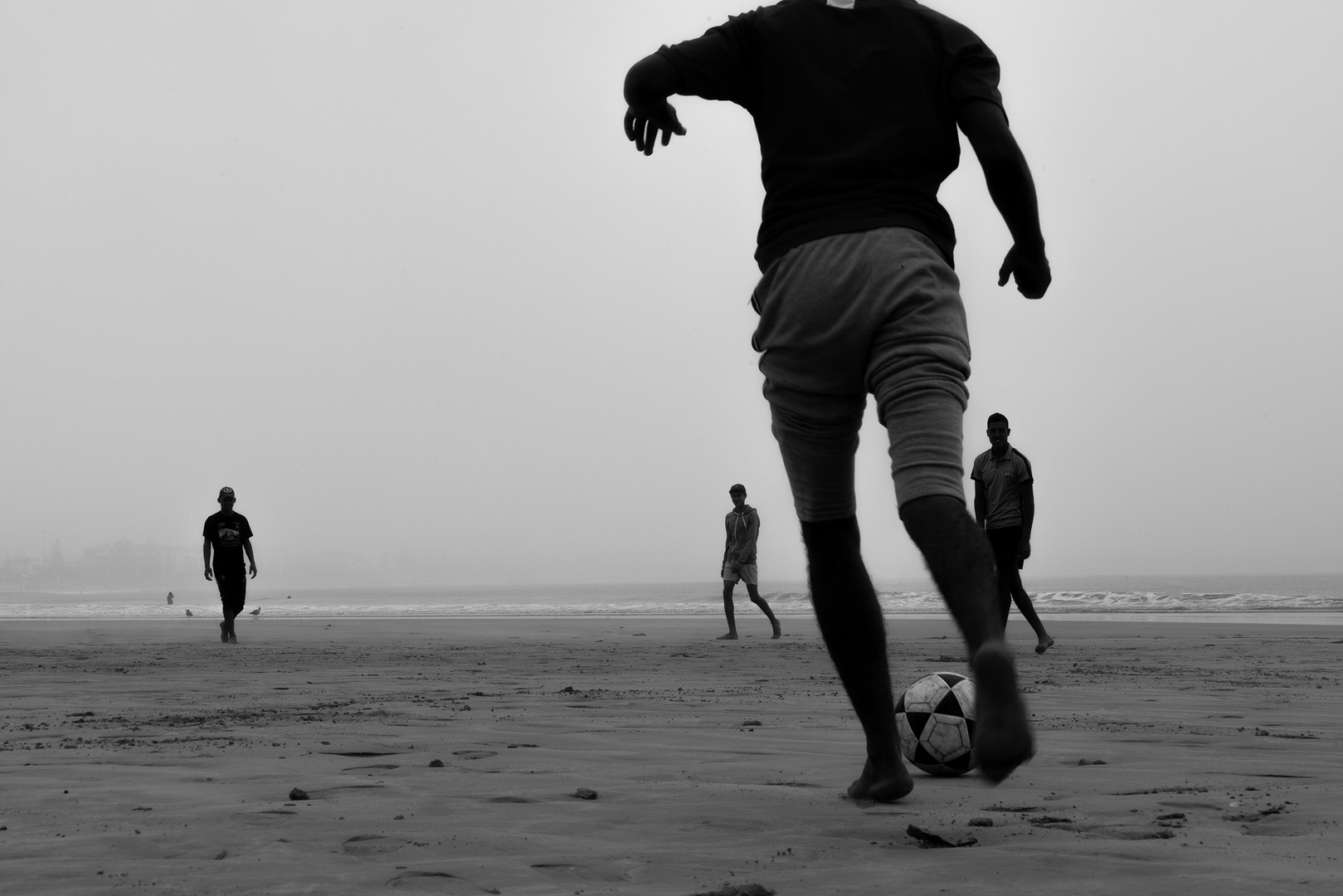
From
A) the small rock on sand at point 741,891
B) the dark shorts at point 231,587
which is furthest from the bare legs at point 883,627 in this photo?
the dark shorts at point 231,587

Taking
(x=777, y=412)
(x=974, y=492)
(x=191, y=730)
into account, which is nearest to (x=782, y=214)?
(x=777, y=412)

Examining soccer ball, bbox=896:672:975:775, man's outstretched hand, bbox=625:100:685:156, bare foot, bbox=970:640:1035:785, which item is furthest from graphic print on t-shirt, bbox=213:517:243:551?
bare foot, bbox=970:640:1035:785

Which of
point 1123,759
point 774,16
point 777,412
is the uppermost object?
point 774,16

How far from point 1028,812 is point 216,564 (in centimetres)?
1178

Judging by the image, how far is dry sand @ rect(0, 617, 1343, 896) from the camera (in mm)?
1840

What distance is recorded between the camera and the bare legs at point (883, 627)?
1.77 metres

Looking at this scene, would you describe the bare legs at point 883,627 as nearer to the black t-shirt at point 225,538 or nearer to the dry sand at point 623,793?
the dry sand at point 623,793

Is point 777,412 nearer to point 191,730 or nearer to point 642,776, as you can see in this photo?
point 642,776

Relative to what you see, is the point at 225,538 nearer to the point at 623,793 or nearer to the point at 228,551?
the point at 228,551

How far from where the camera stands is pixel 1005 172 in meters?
2.20

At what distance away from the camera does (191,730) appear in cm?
384

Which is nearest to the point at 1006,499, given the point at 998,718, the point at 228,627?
the point at 998,718

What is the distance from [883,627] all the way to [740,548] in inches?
396

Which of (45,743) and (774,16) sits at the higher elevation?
(774,16)
